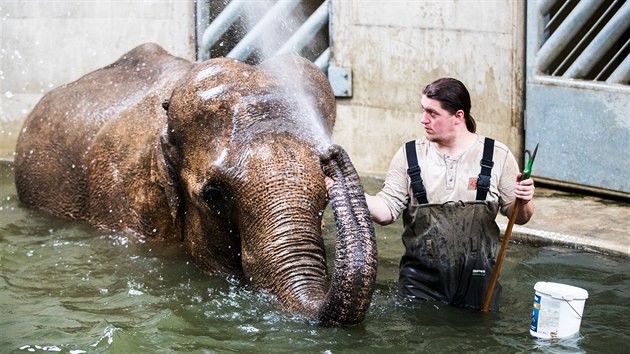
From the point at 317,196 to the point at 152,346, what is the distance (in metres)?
1.13

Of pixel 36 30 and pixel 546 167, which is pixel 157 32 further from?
pixel 546 167

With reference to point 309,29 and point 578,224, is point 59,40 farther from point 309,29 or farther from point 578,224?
point 578,224

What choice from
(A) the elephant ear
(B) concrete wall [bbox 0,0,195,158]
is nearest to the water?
(A) the elephant ear

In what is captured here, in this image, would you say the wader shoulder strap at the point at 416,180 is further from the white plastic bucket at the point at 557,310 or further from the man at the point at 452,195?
the white plastic bucket at the point at 557,310

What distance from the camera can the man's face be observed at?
6.12 m

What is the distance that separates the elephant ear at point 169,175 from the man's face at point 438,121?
1.69 metres

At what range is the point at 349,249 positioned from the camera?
5.56 metres

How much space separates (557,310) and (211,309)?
1.90 meters

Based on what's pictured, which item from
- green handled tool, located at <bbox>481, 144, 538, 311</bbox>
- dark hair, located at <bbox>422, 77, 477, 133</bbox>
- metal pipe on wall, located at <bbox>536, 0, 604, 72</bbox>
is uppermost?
metal pipe on wall, located at <bbox>536, 0, 604, 72</bbox>

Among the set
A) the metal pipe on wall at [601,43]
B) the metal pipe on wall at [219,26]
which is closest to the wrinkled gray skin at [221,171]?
the metal pipe on wall at [219,26]

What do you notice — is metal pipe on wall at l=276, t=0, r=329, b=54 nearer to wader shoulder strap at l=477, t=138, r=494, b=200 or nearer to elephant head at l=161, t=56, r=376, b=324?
elephant head at l=161, t=56, r=376, b=324

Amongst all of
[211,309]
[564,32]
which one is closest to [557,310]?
[211,309]

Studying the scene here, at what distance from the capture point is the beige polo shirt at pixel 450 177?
6.14m

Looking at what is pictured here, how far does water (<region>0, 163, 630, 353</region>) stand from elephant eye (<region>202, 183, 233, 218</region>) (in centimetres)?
46
